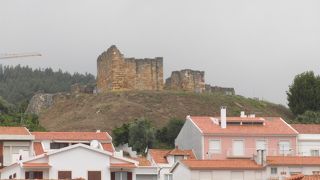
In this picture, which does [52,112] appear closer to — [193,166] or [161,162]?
[161,162]

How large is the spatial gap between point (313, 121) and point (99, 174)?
174 ft

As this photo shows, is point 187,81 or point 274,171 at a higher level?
point 187,81

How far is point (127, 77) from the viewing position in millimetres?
157000

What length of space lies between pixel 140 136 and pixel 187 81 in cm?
5124

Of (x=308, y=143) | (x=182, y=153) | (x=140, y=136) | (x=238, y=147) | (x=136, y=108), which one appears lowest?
(x=182, y=153)

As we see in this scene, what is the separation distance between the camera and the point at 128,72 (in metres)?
157

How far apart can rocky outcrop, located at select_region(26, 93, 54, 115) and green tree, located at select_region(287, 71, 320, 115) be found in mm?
39760

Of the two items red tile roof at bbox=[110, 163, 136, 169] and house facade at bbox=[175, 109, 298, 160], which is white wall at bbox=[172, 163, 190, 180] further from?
house facade at bbox=[175, 109, 298, 160]

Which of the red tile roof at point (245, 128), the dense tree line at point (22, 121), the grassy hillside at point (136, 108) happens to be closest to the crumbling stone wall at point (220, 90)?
the grassy hillside at point (136, 108)

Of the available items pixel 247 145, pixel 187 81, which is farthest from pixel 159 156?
pixel 187 81

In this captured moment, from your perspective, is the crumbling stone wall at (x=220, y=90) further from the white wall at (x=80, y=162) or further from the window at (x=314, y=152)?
the white wall at (x=80, y=162)

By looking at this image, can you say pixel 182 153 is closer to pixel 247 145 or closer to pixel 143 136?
pixel 247 145

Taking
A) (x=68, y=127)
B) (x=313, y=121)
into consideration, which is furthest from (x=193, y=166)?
(x=68, y=127)

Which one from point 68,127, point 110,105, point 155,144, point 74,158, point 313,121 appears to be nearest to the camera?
point 74,158
